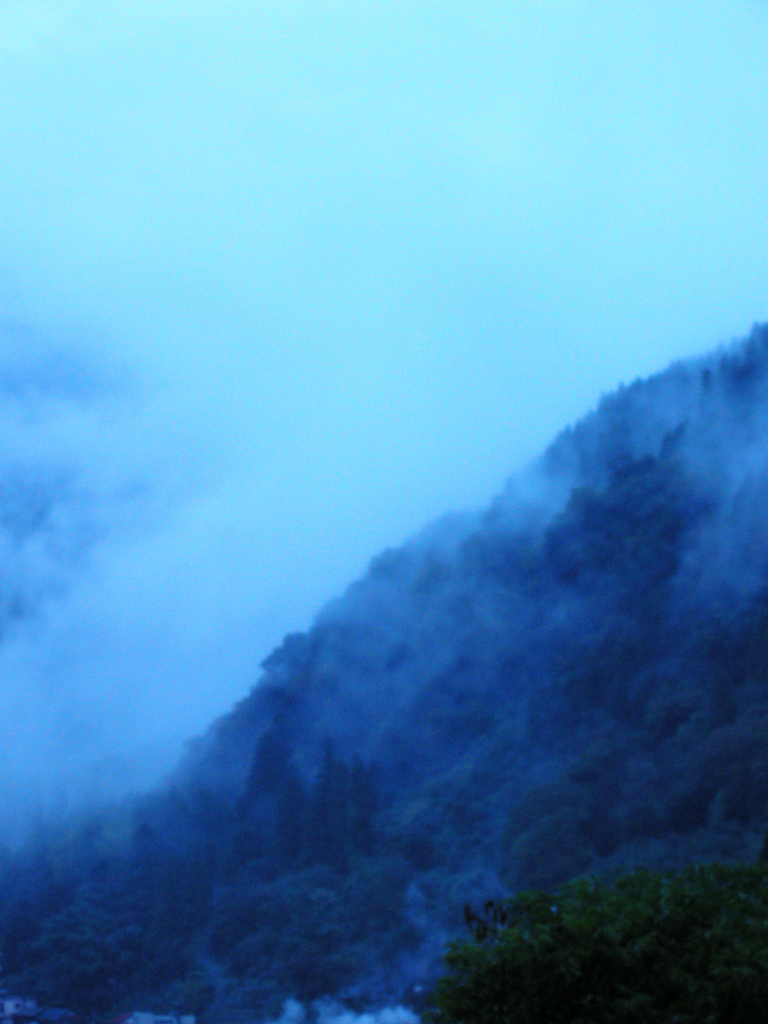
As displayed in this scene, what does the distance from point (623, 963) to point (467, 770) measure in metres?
54.6

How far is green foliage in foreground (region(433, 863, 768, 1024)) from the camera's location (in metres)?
12.7

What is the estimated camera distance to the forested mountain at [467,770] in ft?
177

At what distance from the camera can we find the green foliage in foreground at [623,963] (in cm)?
1267

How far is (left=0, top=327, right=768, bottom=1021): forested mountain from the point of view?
53.9 metres

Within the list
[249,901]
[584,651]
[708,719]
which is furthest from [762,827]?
[249,901]

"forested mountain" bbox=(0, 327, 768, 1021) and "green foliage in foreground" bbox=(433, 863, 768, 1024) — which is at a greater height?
"forested mountain" bbox=(0, 327, 768, 1021)

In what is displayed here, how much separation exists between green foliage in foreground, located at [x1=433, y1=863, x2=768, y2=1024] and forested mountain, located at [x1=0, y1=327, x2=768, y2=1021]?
117 ft

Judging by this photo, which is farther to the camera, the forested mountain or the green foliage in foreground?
the forested mountain

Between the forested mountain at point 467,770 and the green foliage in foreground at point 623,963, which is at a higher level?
the forested mountain at point 467,770

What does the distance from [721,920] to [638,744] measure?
4820cm

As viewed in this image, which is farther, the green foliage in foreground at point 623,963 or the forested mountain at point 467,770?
the forested mountain at point 467,770

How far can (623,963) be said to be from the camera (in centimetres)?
1338

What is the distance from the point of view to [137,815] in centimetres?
8019

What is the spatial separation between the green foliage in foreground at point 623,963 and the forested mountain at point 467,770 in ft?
117
